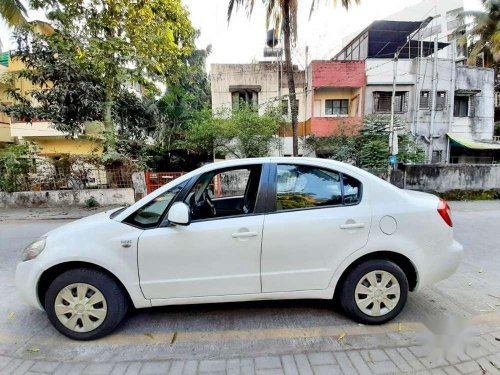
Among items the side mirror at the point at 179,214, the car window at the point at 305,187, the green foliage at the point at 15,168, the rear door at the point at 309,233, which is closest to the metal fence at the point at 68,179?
the green foliage at the point at 15,168

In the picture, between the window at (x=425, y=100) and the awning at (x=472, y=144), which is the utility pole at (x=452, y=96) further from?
the window at (x=425, y=100)

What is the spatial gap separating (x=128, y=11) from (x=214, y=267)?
10.3 meters

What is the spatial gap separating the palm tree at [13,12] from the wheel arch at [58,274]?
29.8 feet

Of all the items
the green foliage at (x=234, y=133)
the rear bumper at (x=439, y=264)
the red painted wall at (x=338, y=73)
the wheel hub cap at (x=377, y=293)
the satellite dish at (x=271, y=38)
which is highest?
the satellite dish at (x=271, y=38)

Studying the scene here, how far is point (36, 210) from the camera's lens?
33.6ft

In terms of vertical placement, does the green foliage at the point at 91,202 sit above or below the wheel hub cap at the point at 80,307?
below

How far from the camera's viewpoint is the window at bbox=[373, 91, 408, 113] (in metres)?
16.4

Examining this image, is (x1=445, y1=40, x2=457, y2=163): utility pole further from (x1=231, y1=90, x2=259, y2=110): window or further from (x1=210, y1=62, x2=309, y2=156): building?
(x1=231, y1=90, x2=259, y2=110): window

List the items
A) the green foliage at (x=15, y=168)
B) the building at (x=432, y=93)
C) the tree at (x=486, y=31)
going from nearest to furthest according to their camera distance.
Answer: the green foliage at (x=15, y=168) → the building at (x=432, y=93) → the tree at (x=486, y=31)

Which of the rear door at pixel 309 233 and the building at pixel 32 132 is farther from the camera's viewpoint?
the building at pixel 32 132

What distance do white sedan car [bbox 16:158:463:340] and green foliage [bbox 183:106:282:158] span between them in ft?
34.1

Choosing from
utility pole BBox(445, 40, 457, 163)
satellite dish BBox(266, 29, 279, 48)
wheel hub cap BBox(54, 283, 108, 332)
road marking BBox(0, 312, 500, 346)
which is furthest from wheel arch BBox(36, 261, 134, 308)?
utility pole BBox(445, 40, 457, 163)

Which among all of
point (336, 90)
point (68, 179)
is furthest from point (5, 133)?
point (336, 90)

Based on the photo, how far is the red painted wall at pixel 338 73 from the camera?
623 inches
